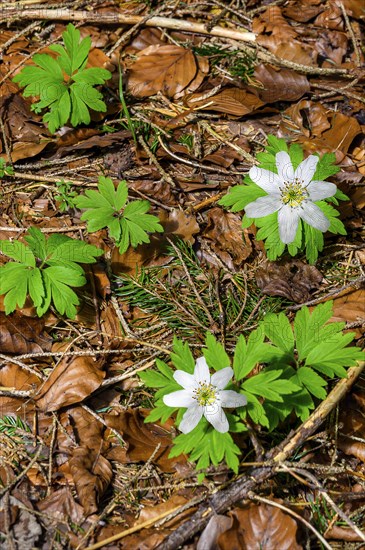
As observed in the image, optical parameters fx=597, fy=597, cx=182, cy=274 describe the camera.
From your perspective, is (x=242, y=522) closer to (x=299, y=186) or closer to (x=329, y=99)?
(x=299, y=186)

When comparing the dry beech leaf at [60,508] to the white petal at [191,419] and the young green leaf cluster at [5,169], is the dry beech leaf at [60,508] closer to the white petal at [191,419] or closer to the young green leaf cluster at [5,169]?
the white petal at [191,419]

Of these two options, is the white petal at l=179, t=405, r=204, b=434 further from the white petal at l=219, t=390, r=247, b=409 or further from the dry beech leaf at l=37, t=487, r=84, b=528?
the dry beech leaf at l=37, t=487, r=84, b=528

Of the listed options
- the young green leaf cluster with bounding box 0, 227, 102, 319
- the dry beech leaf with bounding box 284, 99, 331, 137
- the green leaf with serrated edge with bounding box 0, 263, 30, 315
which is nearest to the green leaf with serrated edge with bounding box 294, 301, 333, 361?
the young green leaf cluster with bounding box 0, 227, 102, 319

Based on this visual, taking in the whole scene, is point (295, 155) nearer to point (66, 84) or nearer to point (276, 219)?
point (276, 219)

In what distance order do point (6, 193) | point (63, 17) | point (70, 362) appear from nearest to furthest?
1. point (70, 362)
2. point (6, 193)
3. point (63, 17)

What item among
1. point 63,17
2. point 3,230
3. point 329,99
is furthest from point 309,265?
point 63,17

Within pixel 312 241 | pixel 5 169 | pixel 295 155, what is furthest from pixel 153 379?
pixel 5 169

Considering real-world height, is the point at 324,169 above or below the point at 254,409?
above
